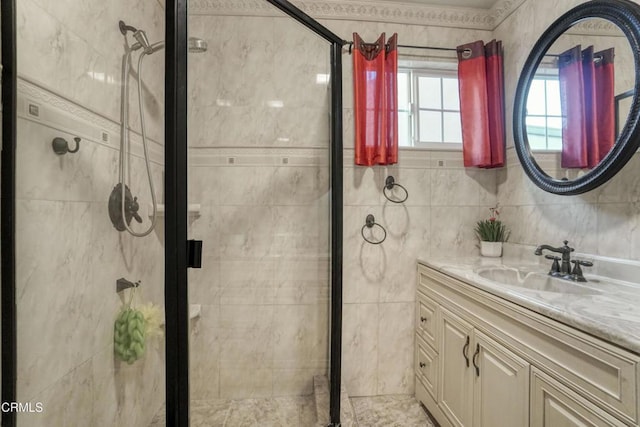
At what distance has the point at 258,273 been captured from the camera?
138cm

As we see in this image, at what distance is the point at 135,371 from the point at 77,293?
0.55 m

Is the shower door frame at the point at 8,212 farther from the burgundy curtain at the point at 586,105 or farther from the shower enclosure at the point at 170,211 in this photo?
the burgundy curtain at the point at 586,105

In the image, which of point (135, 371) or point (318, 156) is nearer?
point (135, 371)

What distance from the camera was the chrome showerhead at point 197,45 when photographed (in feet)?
2.60

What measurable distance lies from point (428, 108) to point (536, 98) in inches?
25.1

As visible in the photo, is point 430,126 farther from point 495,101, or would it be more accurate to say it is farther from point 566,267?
point 566,267

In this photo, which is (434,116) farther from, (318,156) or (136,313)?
(136,313)

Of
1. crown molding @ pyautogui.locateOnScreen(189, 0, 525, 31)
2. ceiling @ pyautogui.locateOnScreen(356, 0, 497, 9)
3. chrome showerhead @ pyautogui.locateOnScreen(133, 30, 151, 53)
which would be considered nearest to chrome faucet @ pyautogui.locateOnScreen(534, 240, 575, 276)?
crown molding @ pyautogui.locateOnScreen(189, 0, 525, 31)

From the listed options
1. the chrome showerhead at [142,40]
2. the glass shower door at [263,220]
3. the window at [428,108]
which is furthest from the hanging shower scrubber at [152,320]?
the window at [428,108]

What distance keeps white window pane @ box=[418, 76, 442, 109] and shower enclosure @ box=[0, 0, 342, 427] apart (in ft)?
2.91

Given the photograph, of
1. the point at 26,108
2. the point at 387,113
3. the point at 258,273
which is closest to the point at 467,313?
the point at 258,273

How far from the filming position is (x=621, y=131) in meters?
1.09

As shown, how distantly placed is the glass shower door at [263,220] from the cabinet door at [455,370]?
67 centimetres

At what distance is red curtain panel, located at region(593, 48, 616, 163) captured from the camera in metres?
1.15
